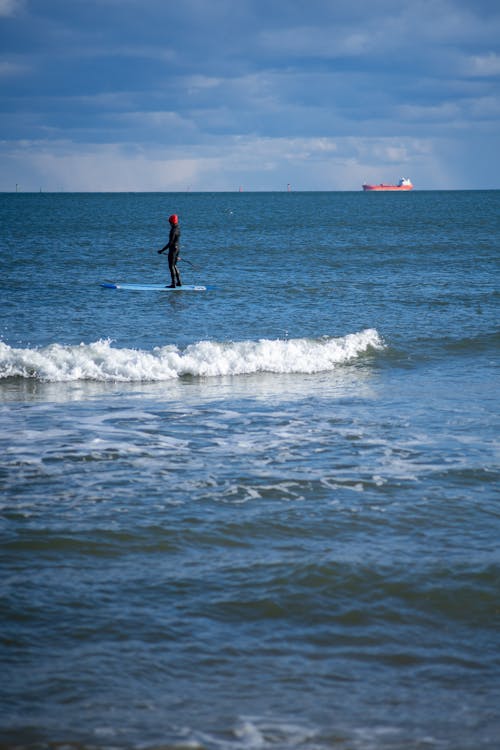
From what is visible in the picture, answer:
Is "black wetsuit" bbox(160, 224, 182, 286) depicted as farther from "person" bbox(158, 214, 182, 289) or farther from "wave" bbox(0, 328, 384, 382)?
"wave" bbox(0, 328, 384, 382)

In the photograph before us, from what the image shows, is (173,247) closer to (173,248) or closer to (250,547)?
(173,248)

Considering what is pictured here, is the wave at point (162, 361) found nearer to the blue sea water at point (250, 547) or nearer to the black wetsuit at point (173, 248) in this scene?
the blue sea water at point (250, 547)

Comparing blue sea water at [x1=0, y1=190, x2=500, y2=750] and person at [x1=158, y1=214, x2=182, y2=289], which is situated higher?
person at [x1=158, y1=214, x2=182, y2=289]

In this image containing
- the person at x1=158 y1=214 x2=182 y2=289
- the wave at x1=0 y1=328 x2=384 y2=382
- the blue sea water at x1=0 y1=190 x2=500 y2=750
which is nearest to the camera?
the blue sea water at x1=0 y1=190 x2=500 y2=750

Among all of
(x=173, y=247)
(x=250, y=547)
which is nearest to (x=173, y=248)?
(x=173, y=247)

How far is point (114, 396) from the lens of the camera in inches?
480

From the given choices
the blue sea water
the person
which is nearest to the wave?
the blue sea water

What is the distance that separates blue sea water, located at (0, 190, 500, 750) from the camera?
4.15m

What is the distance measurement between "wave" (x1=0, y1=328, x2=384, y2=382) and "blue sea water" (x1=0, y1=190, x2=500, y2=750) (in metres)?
0.05

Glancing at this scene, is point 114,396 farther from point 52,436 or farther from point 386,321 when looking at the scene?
point 386,321

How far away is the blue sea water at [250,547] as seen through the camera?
13.6 feet

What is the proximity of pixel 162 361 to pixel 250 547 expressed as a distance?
8375 millimetres

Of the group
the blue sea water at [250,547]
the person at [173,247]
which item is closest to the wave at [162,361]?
the blue sea water at [250,547]

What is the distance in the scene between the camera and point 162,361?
563 inches
